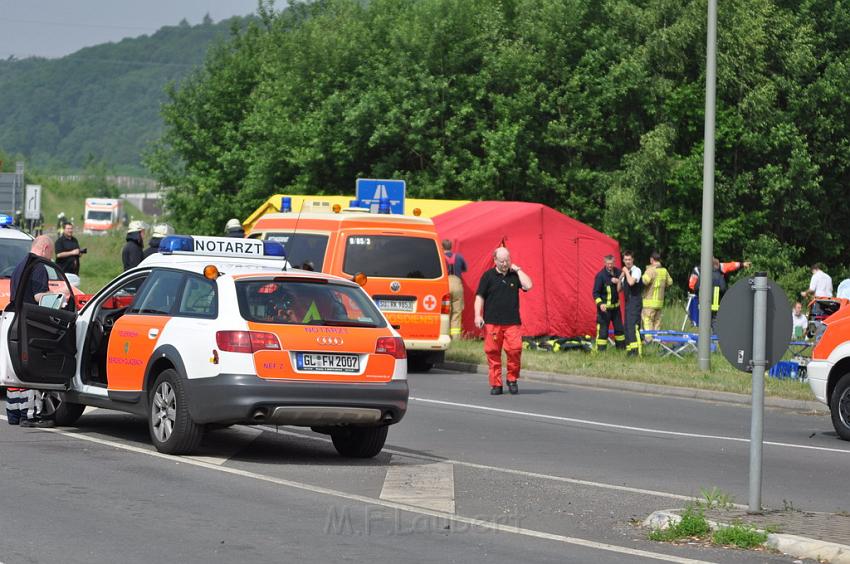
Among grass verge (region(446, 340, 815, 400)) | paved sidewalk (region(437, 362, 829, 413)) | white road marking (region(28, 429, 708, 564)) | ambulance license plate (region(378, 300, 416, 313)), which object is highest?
ambulance license plate (region(378, 300, 416, 313))

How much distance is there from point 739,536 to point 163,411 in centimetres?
506

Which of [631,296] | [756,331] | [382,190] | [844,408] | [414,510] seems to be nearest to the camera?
[756,331]

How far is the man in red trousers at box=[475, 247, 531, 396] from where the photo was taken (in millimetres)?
18797

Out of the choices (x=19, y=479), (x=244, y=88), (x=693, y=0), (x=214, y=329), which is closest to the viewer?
(x=19, y=479)

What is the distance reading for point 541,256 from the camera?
28359 millimetres

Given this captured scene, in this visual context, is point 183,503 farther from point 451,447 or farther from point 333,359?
point 451,447

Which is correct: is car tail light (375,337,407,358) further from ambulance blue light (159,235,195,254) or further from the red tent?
the red tent

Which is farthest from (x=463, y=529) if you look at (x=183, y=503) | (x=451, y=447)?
(x=451, y=447)

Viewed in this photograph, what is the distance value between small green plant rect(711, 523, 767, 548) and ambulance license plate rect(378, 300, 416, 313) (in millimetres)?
13566

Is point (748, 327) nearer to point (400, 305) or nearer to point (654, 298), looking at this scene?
point (400, 305)

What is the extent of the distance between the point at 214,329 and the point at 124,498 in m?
2.16

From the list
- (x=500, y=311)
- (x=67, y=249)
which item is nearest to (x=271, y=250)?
(x=500, y=311)

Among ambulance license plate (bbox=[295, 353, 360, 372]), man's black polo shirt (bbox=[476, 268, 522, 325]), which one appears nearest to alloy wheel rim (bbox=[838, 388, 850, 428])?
man's black polo shirt (bbox=[476, 268, 522, 325])

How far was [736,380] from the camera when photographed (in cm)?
2075
